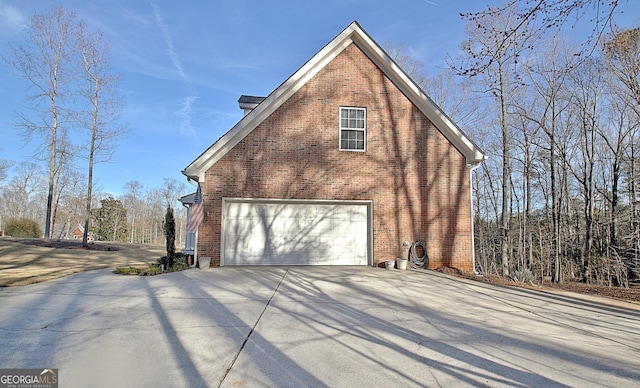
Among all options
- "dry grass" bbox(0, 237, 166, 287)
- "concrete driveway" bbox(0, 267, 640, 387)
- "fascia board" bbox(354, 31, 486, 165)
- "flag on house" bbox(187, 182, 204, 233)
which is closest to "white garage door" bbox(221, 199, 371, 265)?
"flag on house" bbox(187, 182, 204, 233)

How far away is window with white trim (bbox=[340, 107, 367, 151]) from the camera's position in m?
12.7

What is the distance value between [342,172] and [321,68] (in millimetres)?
3823

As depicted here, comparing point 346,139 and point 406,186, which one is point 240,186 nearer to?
point 346,139

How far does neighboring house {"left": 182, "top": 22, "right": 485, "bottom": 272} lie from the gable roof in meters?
0.03

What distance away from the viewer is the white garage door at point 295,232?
12008 mm

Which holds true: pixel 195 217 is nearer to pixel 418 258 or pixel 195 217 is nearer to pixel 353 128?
pixel 353 128

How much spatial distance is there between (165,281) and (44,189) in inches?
1984

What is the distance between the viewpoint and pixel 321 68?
1277 cm

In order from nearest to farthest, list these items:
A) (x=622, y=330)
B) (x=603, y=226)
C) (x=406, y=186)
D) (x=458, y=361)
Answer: (x=458, y=361) → (x=622, y=330) → (x=406, y=186) → (x=603, y=226)

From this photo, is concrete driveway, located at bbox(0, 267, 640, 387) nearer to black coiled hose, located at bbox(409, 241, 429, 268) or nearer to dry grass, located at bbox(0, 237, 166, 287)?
dry grass, located at bbox(0, 237, 166, 287)

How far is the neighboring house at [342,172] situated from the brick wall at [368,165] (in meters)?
0.04

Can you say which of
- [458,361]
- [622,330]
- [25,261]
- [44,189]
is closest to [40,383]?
[458,361]

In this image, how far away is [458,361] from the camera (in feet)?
13.7

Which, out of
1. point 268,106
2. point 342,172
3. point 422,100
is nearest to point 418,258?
Result: point 342,172
